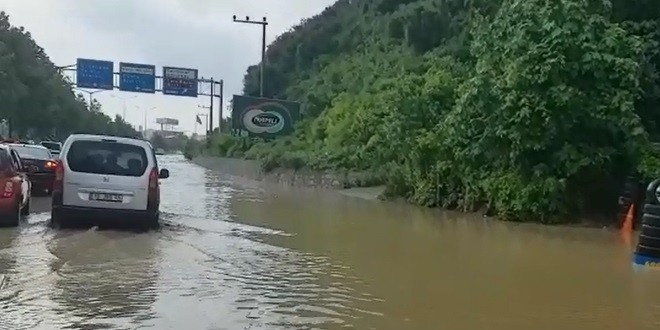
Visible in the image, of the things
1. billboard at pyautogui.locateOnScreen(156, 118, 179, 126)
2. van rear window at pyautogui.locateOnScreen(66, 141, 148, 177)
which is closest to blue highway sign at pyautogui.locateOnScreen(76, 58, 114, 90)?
van rear window at pyautogui.locateOnScreen(66, 141, 148, 177)

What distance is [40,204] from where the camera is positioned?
21266mm

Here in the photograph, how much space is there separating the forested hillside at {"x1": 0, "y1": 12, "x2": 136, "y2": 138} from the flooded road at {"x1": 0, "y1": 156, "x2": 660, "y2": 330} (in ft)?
108

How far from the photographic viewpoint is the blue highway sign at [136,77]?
201 feet

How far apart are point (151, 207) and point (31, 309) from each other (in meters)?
6.85

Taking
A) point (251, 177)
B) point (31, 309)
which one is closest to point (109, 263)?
point (31, 309)

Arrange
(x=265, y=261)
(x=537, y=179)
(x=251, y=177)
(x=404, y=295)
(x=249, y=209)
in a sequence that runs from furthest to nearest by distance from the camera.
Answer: (x=251, y=177), (x=249, y=209), (x=537, y=179), (x=265, y=261), (x=404, y=295)

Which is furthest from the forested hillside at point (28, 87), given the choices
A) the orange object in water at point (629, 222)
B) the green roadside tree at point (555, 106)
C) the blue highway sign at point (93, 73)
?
the orange object in water at point (629, 222)

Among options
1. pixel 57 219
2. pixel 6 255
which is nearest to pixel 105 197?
pixel 57 219

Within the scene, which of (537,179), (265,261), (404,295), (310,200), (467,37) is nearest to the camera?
(404,295)

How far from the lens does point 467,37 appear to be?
45500 millimetres

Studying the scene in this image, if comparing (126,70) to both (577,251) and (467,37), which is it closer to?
(467,37)

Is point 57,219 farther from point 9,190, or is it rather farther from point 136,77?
point 136,77

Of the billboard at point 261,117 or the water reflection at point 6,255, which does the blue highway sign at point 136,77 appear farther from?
the water reflection at point 6,255

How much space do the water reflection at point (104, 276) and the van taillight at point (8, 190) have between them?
4.48 feet
